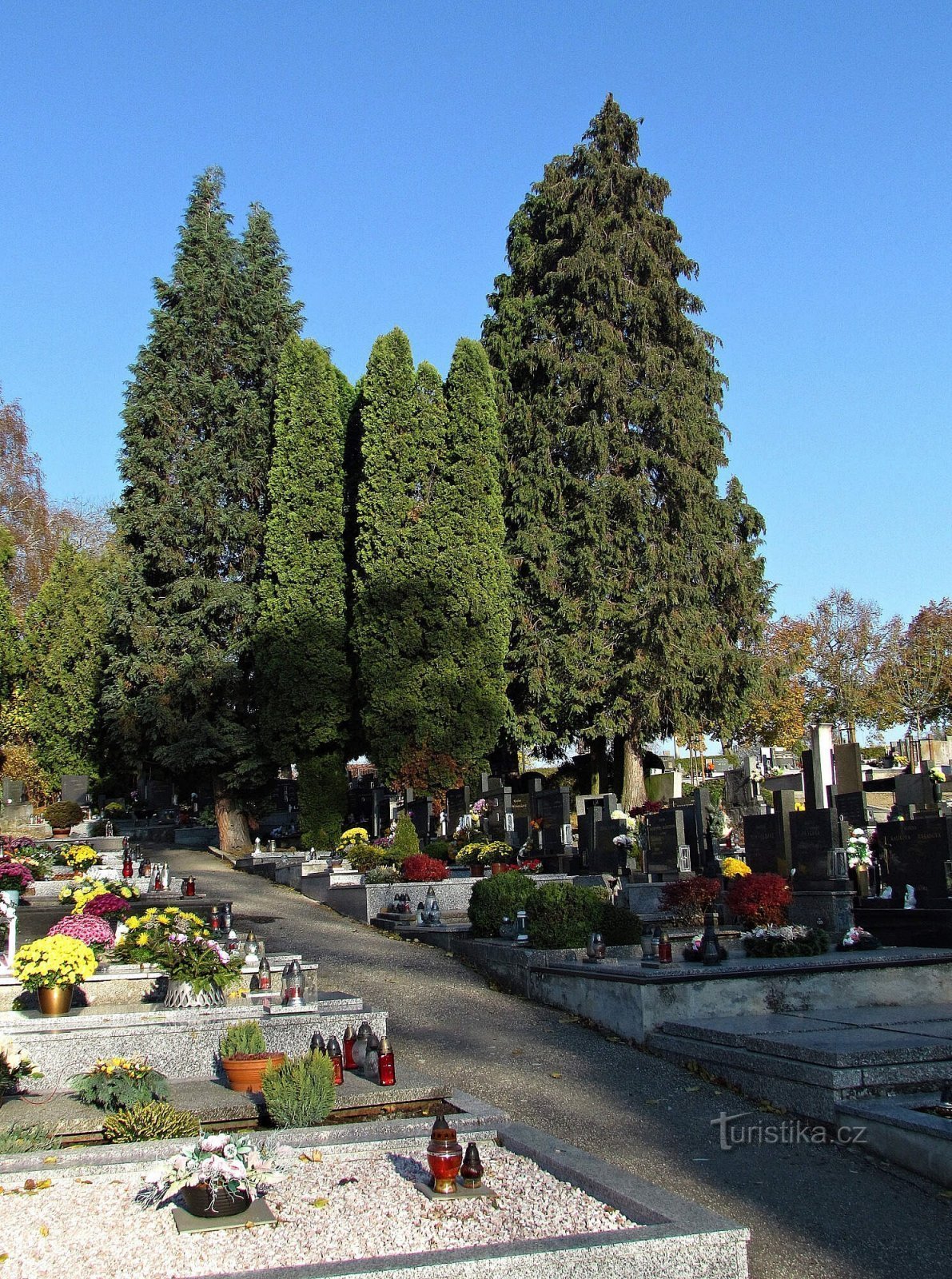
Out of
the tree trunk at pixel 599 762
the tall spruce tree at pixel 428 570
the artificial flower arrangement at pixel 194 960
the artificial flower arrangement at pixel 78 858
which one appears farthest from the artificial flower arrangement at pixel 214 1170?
the tree trunk at pixel 599 762

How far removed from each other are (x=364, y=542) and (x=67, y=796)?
34.9ft

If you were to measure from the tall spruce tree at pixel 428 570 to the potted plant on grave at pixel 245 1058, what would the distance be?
18.5 meters

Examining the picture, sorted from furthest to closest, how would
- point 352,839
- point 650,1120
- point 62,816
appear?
point 62,816 → point 352,839 → point 650,1120

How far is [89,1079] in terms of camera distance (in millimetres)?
7180

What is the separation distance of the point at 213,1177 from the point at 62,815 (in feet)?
74.7

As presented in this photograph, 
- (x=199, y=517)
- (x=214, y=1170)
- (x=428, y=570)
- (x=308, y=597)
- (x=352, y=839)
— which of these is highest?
(x=199, y=517)

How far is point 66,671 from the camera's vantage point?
32.7 meters

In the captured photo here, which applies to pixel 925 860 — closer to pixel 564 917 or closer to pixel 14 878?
pixel 564 917

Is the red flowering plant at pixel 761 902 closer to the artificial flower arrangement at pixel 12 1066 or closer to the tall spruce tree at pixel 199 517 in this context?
the artificial flower arrangement at pixel 12 1066

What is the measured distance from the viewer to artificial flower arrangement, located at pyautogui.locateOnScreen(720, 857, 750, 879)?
54.1 feet

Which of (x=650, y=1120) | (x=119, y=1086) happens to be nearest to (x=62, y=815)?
(x=119, y=1086)

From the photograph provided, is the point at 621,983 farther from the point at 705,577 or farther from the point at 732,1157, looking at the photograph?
the point at 705,577

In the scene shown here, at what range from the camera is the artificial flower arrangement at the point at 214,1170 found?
5266 mm

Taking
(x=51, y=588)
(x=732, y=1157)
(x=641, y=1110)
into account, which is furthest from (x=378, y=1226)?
(x=51, y=588)
